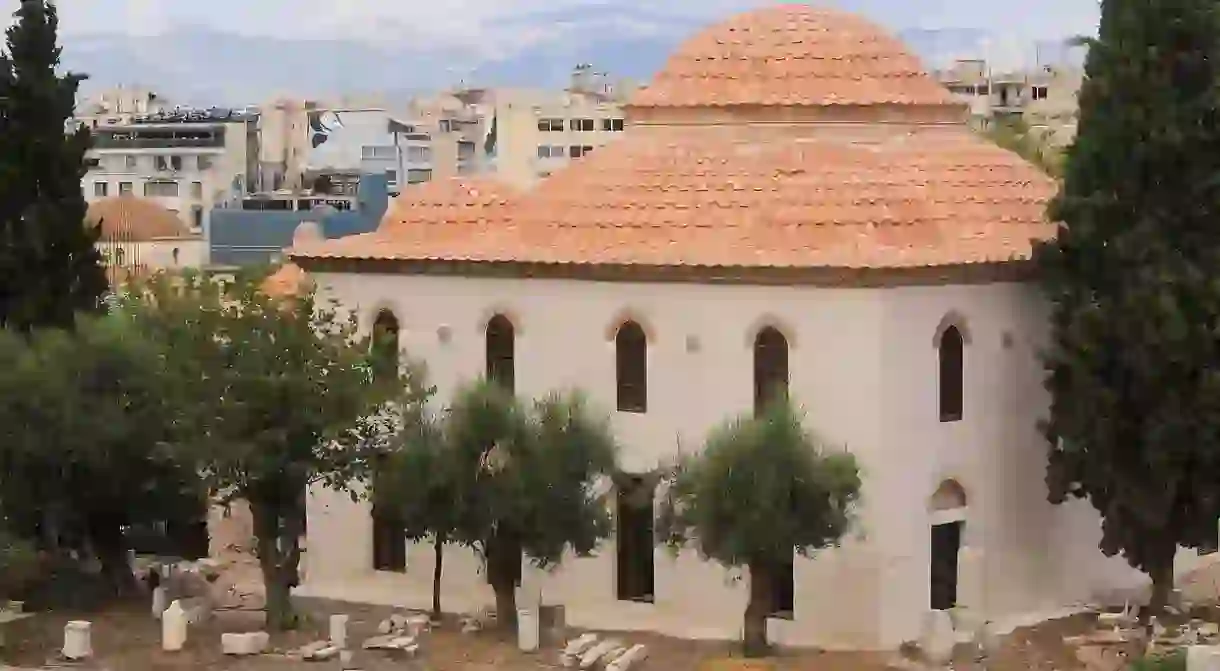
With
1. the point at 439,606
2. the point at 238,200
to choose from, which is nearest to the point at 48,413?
the point at 439,606

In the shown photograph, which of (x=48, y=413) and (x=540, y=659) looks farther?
(x=48, y=413)

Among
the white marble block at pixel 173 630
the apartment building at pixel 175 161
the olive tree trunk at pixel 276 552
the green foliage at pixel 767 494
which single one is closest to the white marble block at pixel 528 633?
the green foliage at pixel 767 494

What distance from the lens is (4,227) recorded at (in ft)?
108

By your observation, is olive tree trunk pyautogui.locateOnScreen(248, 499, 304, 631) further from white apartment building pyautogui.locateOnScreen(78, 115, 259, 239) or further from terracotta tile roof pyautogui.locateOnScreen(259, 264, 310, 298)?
white apartment building pyautogui.locateOnScreen(78, 115, 259, 239)

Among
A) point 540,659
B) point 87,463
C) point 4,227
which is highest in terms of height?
point 4,227

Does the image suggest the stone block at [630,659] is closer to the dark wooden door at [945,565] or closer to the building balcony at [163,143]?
the dark wooden door at [945,565]

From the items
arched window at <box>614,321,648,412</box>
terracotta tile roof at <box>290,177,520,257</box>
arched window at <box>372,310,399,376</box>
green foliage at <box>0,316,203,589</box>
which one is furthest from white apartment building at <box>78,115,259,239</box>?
arched window at <box>614,321,648,412</box>

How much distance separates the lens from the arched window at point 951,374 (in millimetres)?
30031

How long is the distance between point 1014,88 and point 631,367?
81738 millimetres

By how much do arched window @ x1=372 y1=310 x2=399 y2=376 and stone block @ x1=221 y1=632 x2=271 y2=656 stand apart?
3823mm

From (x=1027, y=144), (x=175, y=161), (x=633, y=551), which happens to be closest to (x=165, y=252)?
(x=175, y=161)

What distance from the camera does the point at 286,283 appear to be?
128 ft

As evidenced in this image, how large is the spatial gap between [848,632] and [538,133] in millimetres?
66345

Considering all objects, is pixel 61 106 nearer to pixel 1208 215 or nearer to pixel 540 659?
pixel 540 659
